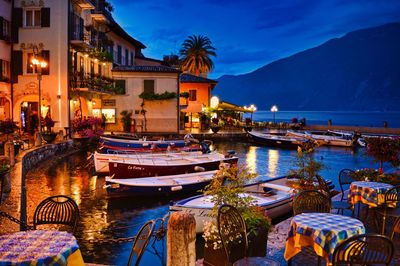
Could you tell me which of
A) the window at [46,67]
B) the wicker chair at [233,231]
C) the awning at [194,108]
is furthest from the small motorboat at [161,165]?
the awning at [194,108]

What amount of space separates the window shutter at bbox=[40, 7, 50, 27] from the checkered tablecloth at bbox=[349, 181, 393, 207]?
28.5 meters

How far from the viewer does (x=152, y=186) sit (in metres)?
16.1

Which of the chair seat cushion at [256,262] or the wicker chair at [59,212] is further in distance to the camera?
the wicker chair at [59,212]

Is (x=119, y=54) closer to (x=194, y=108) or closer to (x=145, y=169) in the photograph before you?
(x=194, y=108)

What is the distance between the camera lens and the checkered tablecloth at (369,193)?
8609mm

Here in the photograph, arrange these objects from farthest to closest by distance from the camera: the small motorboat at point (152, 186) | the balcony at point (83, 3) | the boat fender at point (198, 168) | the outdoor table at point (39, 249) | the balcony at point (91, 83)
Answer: the balcony at point (83, 3)
the balcony at point (91, 83)
the boat fender at point (198, 168)
the small motorboat at point (152, 186)
the outdoor table at point (39, 249)

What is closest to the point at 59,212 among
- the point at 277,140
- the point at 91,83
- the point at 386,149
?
the point at 386,149

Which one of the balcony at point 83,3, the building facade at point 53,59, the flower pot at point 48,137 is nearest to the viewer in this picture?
the flower pot at point 48,137

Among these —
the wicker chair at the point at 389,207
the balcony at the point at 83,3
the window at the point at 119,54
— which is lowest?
the wicker chair at the point at 389,207

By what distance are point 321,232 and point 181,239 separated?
1926mm

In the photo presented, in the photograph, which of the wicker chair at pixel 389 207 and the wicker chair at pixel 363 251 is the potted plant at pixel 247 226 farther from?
the wicker chair at pixel 389 207

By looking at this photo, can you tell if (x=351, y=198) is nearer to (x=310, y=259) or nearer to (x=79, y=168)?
(x=310, y=259)

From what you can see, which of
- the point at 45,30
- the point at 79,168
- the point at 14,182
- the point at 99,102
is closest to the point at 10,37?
the point at 45,30

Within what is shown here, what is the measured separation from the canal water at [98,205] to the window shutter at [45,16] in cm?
1111
